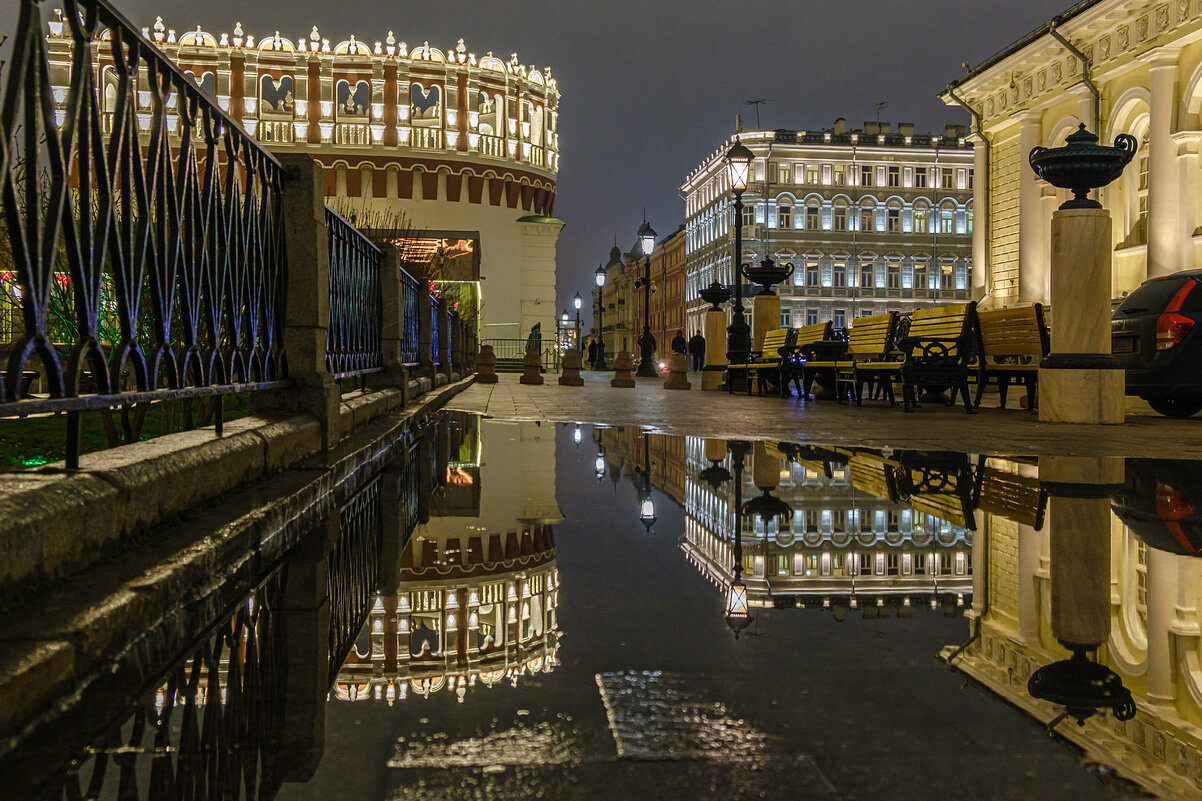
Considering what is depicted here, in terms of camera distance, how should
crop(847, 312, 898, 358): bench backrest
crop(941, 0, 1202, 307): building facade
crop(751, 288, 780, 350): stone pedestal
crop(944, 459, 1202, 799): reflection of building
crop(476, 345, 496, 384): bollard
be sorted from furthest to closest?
crop(476, 345, 496, 384): bollard, crop(941, 0, 1202, 307): building facade, crop(751, 288, 780, 350): stone pedestal, crop(847, 312, 898, 358): bench backrest, crop(944, 459, 1202, 799): reflection of building

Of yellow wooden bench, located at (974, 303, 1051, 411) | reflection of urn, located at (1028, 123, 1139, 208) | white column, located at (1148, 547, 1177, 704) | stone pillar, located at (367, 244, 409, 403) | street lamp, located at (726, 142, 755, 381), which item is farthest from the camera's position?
street lamp, located at (726, 142, 755, 381)

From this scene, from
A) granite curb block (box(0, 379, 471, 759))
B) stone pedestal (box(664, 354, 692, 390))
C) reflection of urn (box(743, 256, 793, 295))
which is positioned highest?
reflection of urn (box(743, 256, 793, 295))

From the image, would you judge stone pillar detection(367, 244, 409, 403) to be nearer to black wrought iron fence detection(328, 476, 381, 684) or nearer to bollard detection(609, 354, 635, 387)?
black wrought iron fence detection(328, 476, 381, 684)

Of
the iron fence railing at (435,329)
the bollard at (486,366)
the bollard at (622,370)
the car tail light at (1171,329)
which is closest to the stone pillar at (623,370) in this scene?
the bollard at (622,370)

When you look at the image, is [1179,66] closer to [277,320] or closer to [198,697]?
[277,320]

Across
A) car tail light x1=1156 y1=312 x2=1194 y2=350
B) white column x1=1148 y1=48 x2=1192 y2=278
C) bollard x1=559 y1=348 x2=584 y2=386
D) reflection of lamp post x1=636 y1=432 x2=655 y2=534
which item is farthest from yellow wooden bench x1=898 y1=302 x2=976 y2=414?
white column x1=1148 y1=48 x2=1192 y2=278

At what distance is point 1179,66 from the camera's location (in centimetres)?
2312

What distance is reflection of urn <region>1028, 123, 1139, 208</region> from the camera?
33.6 ft

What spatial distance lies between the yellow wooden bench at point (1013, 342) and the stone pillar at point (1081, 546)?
5.70m

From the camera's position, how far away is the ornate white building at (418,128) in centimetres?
4591

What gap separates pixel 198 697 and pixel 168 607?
22.9 inches

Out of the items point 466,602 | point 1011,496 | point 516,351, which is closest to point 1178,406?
point 1011,496

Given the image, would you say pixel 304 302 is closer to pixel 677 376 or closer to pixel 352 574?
pixel 352 574

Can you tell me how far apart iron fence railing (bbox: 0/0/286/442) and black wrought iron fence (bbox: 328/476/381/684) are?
836 millimetres
